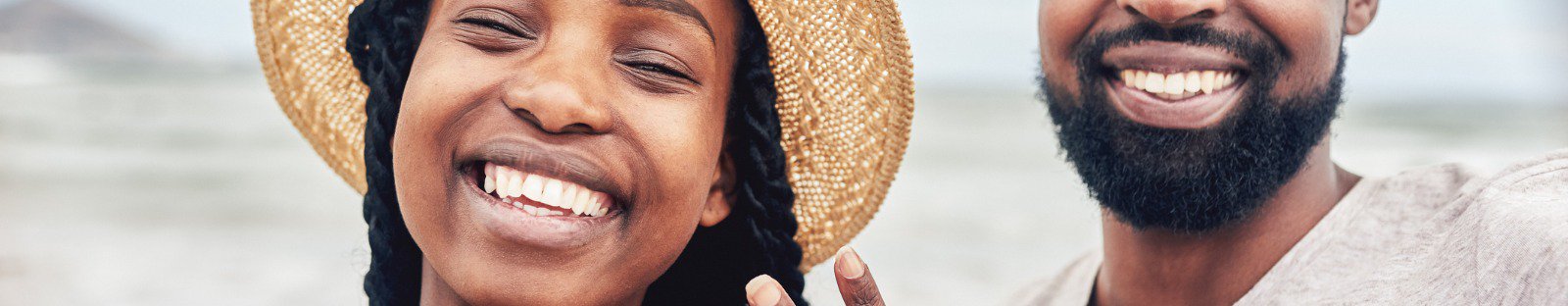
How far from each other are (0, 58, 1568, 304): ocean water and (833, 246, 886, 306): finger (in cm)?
105

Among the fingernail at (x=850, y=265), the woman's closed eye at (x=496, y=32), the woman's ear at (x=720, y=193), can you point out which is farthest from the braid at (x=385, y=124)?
the fingernail at (x=850, y=265)

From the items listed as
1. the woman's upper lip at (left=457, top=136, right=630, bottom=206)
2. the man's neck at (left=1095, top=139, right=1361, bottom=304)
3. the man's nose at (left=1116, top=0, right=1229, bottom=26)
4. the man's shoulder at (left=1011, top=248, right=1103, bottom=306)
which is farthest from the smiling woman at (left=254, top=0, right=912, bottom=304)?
the man's shoulder at (left=1011, top=248, right=1103, bottom=306)

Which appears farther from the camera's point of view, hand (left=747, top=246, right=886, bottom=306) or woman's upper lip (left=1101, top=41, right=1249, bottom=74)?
woman's upper lip (left=1101, top=41, right=1249, bottom=74)

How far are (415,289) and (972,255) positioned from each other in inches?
400

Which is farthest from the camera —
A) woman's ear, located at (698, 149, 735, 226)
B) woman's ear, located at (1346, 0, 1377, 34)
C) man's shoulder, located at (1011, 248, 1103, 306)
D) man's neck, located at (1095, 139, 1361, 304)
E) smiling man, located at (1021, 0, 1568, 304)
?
man's shoulder, located at (1011, 248, 1103, 306)

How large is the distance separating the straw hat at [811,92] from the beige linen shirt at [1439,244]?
1148 millimetres

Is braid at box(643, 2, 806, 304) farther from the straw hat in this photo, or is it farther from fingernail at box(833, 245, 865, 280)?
fingernail at box(833, 245, 865, 280)

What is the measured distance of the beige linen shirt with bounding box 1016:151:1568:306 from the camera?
2941mm

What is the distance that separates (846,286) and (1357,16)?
2.14 m

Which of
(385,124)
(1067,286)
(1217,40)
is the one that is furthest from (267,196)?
(1217,40)

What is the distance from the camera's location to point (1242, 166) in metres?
3.75

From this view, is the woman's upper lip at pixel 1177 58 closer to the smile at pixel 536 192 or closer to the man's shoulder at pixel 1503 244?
the man's shoulder at pixel 1503 244

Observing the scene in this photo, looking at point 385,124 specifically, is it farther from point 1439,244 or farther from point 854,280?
point 1439,244

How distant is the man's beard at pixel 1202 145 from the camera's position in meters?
3.68
